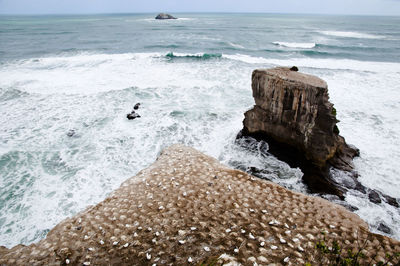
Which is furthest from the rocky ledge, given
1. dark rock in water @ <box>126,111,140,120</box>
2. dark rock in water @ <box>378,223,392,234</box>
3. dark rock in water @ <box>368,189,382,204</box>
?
dark rock in water @ <box>126,111,140,120</box>

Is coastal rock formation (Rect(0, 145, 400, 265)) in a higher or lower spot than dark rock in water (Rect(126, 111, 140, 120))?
higher

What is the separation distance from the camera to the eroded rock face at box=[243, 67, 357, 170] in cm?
1011

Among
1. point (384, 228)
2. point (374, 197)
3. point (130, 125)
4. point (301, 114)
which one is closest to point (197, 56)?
point (130, 125)

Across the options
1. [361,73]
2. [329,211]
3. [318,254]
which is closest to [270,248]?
[318,254]

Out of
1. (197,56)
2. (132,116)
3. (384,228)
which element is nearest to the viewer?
(384,228)

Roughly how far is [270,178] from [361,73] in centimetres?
2404

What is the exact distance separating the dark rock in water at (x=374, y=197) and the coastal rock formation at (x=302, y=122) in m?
1.20

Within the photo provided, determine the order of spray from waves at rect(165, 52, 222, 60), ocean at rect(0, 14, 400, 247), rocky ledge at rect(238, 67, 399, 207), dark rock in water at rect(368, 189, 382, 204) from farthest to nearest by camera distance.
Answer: spray from waves at rect(165, 52, 222, 60) → rocky ledge at rect(238, 67, 399, 207) → ocean at rect(0, 14, 400, 247) → dark rock in water at rect(368, 189, 382, 204)

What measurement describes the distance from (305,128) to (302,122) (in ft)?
1.05

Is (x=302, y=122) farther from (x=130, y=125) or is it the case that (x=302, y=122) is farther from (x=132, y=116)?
(x=132, y=116)

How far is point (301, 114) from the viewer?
10.5 meters

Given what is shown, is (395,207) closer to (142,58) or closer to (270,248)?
(270,248)

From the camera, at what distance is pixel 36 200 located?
9492 millimetres

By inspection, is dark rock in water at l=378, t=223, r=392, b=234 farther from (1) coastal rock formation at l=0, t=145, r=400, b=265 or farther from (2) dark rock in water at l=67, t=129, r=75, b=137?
(2) dark rock in water at l=67, t=129, r=75, b=137
